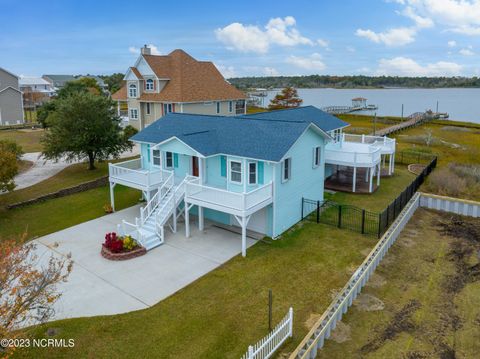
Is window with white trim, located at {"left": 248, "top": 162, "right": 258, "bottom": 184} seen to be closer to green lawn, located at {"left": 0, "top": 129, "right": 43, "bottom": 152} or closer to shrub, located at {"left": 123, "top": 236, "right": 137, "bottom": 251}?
shrub, located at {"left": 123, "top": 236, "right": 137, "bottom": 251}

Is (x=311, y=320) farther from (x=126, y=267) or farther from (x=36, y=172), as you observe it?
(x=36, y=172)

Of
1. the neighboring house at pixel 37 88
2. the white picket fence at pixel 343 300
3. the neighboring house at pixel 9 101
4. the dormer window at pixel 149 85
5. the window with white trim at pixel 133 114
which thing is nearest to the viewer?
the white picket fence at pixel 343 300

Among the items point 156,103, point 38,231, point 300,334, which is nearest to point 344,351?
point 300,334

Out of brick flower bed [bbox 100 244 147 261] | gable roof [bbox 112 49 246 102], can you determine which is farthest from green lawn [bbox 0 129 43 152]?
brick flower bed [bbox 100 244 147 261]

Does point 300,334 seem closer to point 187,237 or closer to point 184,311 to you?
point 184,311

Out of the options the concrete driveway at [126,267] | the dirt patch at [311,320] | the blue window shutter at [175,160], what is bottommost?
the dirt patch at [311,320]

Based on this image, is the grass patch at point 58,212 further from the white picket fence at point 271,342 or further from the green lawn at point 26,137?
the green lawn at point 26,137

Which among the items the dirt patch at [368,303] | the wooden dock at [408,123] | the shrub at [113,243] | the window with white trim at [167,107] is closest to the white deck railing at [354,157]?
the dirt patch at [368,303]

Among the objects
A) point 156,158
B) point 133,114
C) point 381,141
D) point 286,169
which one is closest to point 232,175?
point 286,169
